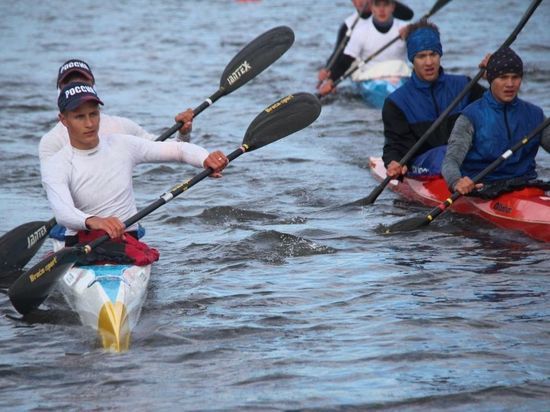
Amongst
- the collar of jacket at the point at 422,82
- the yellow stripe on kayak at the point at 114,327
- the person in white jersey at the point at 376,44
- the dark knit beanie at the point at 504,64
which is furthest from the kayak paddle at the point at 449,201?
the person in white jersey at the point at 376,44

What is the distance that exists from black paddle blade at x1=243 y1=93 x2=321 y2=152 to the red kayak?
1573 millimetres

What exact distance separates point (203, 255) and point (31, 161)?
4.59m

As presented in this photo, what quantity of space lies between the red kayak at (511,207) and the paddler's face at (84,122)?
3256 mm

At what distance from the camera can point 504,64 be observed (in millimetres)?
8453

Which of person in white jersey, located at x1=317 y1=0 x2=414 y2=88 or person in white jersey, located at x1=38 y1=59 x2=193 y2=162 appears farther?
person in white jersey, located at x1=317 y1=0 x2=414 y2=88

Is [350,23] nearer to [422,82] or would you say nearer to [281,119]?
[422,82]

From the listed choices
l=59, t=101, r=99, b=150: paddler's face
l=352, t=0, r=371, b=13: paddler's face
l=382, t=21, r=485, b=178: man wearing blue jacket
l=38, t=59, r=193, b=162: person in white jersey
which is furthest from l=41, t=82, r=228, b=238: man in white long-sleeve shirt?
l=352, t=0, r=371, b=13: paddler's face

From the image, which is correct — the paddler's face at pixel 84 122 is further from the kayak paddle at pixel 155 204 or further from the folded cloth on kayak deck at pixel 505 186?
the folded cloth on kayak deck at pixel 505 186

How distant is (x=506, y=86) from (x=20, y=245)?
3.75 meters

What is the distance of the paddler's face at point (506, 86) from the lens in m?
8.54

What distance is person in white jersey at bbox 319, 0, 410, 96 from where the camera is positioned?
49.7ft

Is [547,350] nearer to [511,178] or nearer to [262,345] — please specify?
[262,345]

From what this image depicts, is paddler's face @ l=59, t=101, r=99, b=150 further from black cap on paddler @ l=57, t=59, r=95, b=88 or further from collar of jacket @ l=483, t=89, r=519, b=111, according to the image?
collar of jacket @ l=483, t=89, r=519, b=111

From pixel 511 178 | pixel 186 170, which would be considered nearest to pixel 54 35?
pixel 186 170
